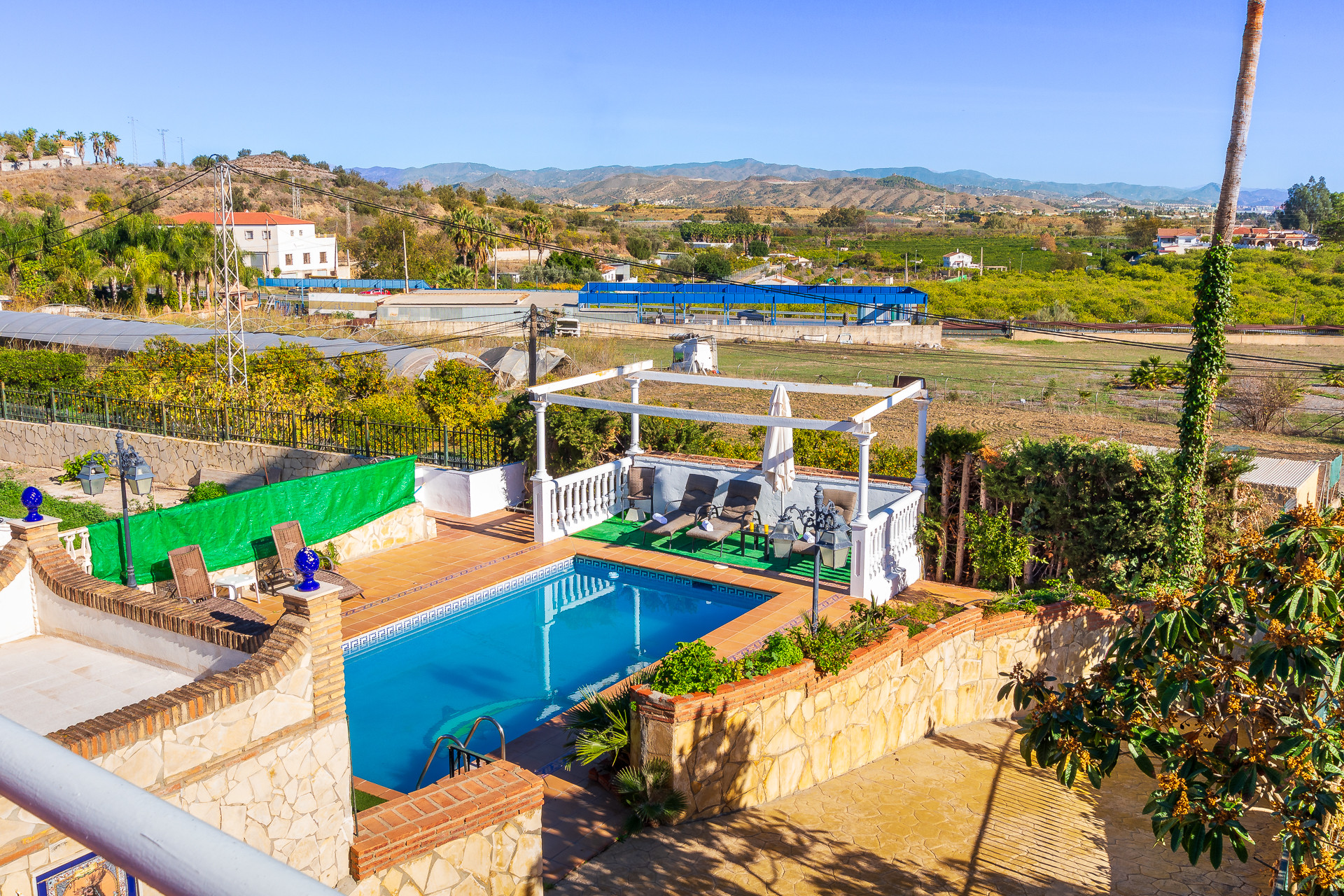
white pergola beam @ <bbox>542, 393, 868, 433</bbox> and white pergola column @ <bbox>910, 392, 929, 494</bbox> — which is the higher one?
white pergola beam @ <bbox>542, 393, 868, 433</bbox>

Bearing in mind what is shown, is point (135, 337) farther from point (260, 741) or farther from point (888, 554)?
point (260, 741)

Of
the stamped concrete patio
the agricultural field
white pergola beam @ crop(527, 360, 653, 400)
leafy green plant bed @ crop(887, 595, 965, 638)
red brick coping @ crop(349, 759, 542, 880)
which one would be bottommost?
the agricultural field

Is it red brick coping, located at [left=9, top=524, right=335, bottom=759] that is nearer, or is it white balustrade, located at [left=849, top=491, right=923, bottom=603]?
red brick coping, located at [left=9, top=524, right=335, bottom=759]

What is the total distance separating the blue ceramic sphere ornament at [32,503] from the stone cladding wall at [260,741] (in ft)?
5.01

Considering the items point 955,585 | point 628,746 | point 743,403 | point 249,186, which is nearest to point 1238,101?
point 955,585

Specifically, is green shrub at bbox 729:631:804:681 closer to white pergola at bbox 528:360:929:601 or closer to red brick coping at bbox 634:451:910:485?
white pergola at bbox 528:360:929:601

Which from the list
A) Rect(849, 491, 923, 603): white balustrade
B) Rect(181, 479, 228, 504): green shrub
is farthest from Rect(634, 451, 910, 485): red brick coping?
Rect(181, 479, 228, 504): green shrub

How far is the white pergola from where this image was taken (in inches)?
456

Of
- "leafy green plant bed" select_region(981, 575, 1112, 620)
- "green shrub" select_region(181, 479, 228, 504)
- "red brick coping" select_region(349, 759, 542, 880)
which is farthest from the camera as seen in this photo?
"green shrub" select_region(181, 479, 228, 504)

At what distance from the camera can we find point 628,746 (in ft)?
24.4

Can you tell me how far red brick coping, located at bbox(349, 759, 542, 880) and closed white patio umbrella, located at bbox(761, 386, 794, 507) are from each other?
7124 millimetres

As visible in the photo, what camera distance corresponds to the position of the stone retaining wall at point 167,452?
16.9m

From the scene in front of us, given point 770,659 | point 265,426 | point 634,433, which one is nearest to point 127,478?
point 770,659

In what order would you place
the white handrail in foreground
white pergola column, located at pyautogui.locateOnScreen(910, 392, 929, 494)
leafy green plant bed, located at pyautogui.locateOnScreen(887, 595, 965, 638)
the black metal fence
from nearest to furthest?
1. the white handrail in foreground
2. leafy green plant bed, located at pyautogui.locateOnScreen(887, 595, 965, 638)
3. white pergola column, located at pyautogui.locateOnScreen(910, 392, 929, 494)
4. the black metal fence
